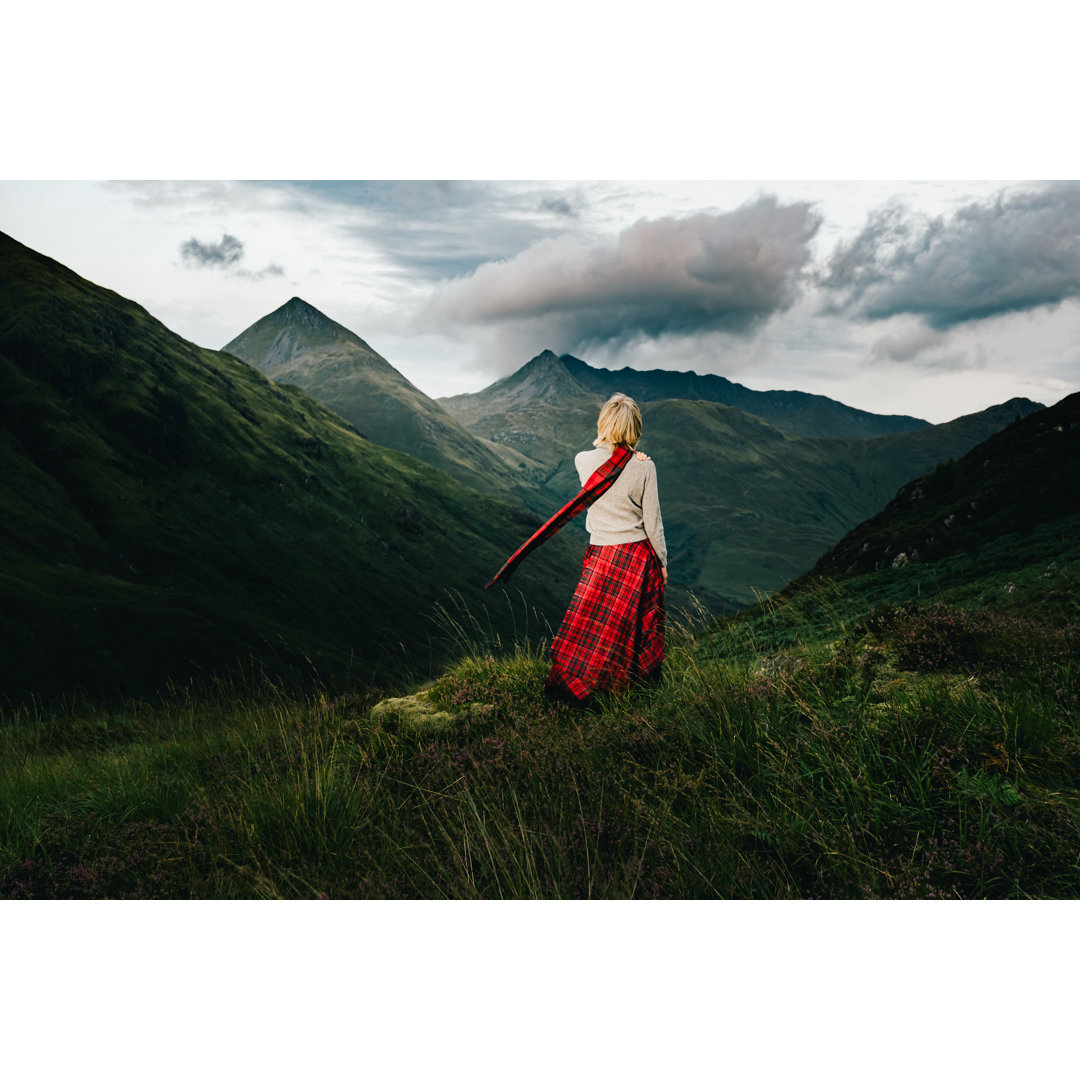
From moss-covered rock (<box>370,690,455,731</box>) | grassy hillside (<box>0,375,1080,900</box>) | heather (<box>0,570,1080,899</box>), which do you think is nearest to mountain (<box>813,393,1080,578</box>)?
grassy hillside (<box>0,375,1080,900</box>)

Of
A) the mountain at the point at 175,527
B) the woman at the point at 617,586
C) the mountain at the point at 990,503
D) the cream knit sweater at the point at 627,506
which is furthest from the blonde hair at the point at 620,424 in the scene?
the mountain at the point at 175,527

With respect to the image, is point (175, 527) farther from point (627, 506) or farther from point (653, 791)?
point (653, 791)

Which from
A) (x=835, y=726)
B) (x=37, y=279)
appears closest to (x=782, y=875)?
(x=835, y=726)

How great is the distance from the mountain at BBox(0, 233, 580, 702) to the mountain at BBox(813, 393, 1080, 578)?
22.9m

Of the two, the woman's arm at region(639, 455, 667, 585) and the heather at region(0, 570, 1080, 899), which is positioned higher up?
the woman's arm at region(639, 455, 667, 585)

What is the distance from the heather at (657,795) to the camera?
3.39 m

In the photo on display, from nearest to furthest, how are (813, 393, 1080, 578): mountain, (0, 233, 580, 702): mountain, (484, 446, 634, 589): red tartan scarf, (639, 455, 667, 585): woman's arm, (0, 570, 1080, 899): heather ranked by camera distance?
(0, 570, 1080, 899): heather < (484, 446, 634, 589): red tartan scarf < (639, 455, 667, 585): woman's arm < (813, 393, 1080, 578): mountain < (0, 233, 580, 702): mountain

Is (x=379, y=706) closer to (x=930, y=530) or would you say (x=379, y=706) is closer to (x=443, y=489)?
(x=930, y=530)

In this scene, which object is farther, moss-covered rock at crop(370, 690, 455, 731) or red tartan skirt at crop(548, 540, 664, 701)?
red tartan skirt at crop(548, 540, 664, 701)

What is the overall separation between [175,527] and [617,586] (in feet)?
297

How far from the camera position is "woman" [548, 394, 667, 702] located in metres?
5.70

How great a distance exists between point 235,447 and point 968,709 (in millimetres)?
127271

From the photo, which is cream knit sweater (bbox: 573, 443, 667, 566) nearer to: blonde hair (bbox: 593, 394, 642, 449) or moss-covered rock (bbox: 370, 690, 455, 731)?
blonde hair (bbox: 593, 394, 642, 449)

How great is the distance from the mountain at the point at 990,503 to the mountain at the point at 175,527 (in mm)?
22855
